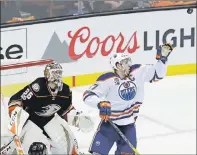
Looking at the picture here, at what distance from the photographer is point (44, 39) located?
19.2ft

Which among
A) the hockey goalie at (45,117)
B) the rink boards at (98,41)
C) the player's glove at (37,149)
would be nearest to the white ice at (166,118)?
the rink boards at (98,41)

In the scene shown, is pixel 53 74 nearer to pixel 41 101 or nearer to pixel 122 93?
pixel 41 101

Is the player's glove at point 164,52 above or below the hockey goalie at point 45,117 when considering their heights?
above

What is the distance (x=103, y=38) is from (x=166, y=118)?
1303mm

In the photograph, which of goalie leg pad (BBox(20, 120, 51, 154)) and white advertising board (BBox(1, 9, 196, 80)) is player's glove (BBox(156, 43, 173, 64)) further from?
white advertising board (BBox(1, 9, 196, 80))

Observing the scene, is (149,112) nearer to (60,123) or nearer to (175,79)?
(175,79)

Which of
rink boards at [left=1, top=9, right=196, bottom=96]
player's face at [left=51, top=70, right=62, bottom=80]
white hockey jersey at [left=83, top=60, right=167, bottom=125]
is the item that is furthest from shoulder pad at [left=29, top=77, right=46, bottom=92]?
rink boards at [left=1, top=9, right=196, bottom=96]

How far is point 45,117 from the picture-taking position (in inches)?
137

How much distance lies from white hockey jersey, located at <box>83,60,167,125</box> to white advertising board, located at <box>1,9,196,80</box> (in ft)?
8.02

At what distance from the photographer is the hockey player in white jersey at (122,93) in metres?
3.34

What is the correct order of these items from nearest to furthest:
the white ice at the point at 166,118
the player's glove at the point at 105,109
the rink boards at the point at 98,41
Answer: the player's glove at the point at 105,109
the white ice at the point at 166,118
the rink boards at the point at 98,41

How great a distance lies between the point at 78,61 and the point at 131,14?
69 centimetres

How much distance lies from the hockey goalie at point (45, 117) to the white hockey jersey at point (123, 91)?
176 millimetres

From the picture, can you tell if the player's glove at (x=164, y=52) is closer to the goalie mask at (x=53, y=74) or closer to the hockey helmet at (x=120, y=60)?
the hockey helmet at (x=120, y=60)
